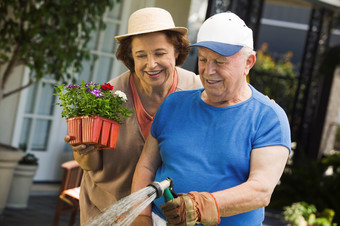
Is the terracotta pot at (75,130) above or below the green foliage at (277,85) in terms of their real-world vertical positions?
below

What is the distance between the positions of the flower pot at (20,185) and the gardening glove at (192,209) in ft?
13.0

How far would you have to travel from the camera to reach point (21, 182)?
206 inches

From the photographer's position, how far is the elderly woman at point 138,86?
1.92m

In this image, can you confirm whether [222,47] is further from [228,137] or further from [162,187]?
[162,187]

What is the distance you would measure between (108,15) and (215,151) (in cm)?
439

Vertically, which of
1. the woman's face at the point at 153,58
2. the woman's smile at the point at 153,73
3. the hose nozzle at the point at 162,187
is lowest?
the hose nozzle at the point at 162,187

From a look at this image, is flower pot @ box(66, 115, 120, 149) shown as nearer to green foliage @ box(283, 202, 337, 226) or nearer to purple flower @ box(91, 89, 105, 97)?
purple flower @ box(91, 89, 105, 97)

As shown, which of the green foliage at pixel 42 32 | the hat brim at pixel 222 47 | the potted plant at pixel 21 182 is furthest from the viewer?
the potted plant at pixel 21 182

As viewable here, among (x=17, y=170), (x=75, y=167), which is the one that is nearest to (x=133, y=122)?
(x=75, y=167)

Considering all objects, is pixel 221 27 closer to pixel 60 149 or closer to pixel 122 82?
pixel 122 82

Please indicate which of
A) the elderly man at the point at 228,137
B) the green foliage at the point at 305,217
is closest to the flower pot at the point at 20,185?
the green foliage at the point at 305,217

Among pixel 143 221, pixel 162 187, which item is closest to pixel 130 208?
pixel 143 221

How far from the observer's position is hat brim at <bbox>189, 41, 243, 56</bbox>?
5.08 ft

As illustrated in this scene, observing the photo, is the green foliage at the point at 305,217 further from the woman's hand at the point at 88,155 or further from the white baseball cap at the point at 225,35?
the white baseball cap at the point at 225,35
